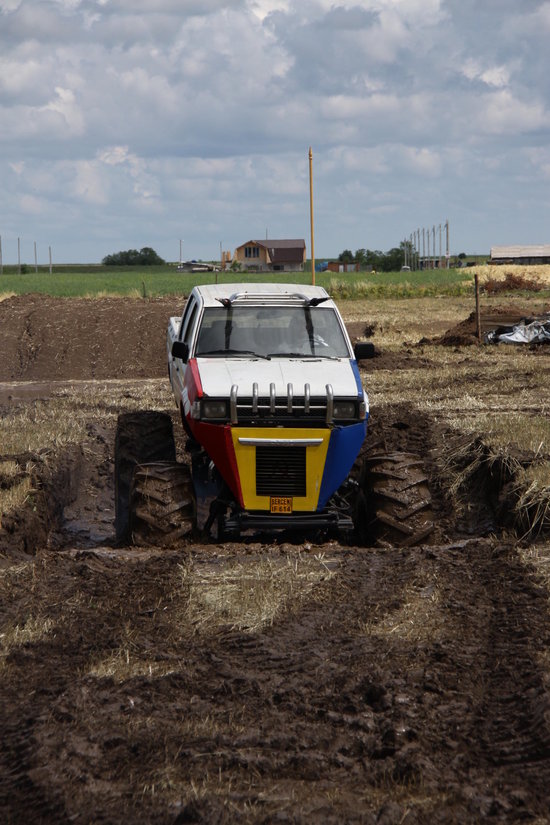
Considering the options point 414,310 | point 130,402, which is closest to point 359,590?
point 130,402

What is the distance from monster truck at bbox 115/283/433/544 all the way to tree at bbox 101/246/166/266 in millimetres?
142080

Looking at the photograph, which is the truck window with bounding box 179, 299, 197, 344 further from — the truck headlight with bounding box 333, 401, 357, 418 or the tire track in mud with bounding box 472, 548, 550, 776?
the tire track in mud with bounding box 472, 548, 550, 776

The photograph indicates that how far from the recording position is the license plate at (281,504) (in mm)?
8812

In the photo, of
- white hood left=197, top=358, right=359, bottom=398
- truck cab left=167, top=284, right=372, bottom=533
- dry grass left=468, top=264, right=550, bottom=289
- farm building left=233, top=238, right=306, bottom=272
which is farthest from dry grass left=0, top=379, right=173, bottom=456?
farm building left=233, top=238, right=306, bottom=272

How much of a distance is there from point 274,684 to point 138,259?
484 feet

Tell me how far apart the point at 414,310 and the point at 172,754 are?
3972 centimetres

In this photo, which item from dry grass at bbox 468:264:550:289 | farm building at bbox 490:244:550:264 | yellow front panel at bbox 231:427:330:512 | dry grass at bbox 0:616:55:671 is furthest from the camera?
farm building at bbox 490:244:550:264

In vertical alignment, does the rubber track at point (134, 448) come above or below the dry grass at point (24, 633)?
above

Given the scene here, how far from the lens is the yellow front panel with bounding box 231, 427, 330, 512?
342 inches

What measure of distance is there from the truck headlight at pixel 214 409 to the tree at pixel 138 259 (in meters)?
143

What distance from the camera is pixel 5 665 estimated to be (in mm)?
5906

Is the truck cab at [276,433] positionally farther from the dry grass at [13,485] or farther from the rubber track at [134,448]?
the dry grass at [13,485]

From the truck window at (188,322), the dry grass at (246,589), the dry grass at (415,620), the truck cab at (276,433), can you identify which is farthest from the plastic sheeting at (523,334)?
the dry grass at (415,620)

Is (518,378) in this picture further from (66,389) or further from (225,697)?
(225,697)
